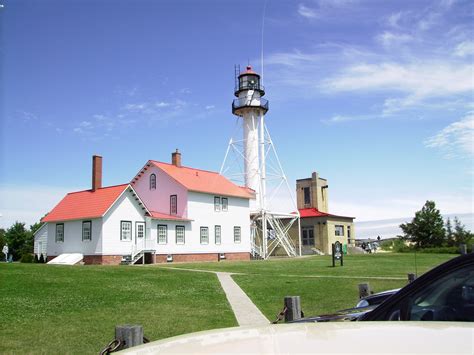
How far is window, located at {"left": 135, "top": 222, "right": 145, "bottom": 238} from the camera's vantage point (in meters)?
38.5

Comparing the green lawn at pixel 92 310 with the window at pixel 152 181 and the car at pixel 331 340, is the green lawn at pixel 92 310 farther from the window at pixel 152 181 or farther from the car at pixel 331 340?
the window at pixel 152 181

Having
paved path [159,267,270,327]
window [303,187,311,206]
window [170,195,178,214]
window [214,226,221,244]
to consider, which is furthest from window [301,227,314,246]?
paved path [159,267,270,327]

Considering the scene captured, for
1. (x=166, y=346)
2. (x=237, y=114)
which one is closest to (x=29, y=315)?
(x=166, y=346)

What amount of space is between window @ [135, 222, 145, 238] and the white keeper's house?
0.18 feet

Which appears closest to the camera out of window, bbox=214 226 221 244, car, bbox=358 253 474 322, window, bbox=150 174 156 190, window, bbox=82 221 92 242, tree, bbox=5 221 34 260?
car, bbox=358 253 474 322

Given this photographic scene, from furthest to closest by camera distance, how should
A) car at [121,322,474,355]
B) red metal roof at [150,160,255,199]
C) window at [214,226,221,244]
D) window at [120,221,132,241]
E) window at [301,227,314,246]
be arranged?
window at [301,227,314,246] < window at [214,226,221,244] < red metal roof at [150,160,255,199] < window at [120,221,132,241] < car at [121,322,474,355]

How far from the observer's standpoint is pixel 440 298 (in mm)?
3766

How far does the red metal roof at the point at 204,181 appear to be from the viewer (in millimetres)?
43625

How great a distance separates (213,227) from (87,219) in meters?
12.2

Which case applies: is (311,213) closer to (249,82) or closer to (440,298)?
(249,82)

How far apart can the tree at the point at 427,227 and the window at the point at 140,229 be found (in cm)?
3085

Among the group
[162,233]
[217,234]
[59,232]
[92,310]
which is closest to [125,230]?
[162,233]

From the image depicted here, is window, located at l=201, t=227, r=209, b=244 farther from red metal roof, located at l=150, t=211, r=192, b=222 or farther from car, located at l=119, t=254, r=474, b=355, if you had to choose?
car, located at l=119, t=254, r=474, b=355

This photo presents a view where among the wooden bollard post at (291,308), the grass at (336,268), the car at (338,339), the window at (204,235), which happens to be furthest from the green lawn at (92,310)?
the window at (204,235)
